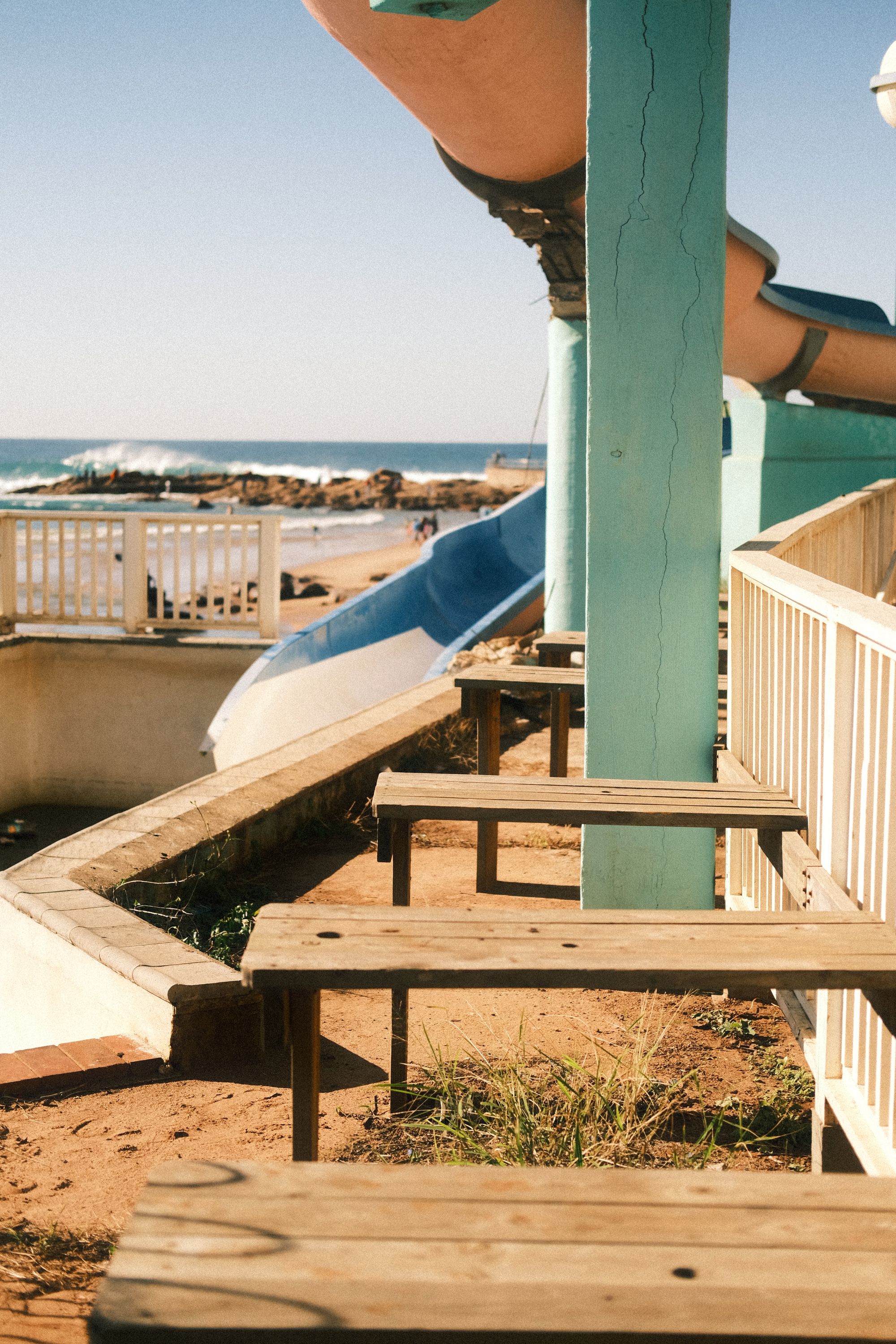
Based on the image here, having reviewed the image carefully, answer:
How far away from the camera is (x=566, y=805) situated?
3334 mm

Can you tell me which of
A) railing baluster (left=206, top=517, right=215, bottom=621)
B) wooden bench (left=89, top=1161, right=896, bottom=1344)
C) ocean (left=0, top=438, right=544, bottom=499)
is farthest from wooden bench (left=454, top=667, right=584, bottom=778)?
ocean (left=0, top=438, right=544, bottom=499)

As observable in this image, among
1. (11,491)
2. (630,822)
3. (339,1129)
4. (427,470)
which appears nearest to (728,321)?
(630,822)

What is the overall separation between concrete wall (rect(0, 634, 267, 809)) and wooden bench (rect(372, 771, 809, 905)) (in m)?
7.04

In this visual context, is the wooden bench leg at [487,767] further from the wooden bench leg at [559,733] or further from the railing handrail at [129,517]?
the railing handrail at [129,517]

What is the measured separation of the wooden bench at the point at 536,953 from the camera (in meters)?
2.13

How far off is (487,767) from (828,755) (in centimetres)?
265

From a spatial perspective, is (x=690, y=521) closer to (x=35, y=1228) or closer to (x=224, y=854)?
(x=224, y=854)

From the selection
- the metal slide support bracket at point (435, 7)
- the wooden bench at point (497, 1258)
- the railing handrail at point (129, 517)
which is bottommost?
the wooden bench at point (497, 1258)

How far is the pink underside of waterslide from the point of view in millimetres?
4691

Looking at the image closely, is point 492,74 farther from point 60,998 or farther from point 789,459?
point 789,459

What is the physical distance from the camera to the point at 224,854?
16.1 ft

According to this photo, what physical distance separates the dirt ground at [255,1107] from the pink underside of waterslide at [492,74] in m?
3.63

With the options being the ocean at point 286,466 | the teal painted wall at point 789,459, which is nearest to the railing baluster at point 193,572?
the teal painted wall at point 789,459

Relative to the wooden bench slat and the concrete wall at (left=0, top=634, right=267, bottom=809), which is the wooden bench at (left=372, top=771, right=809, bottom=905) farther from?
the concrete wall at (left=0, top=634, right=267, bottom=809)
